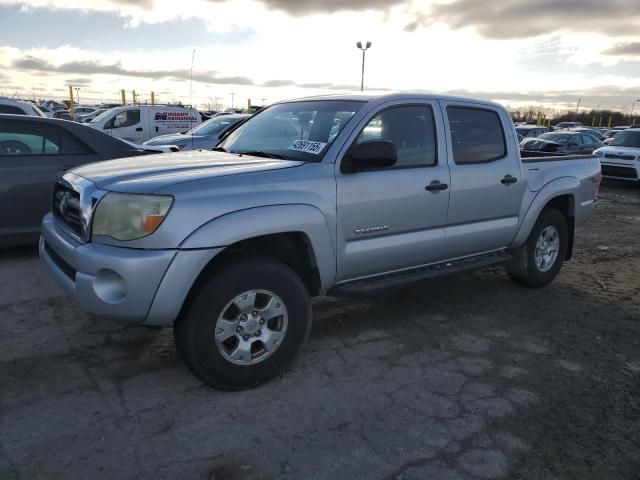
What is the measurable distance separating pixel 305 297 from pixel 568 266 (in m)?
4.45

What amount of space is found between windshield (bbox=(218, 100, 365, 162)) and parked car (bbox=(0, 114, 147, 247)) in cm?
244

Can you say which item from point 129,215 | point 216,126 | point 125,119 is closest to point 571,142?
point 216,126

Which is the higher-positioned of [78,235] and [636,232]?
[78,235]

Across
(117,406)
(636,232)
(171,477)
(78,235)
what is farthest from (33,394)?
(636,232)

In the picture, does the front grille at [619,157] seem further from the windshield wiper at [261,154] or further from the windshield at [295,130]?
the windshield wiper at [261,154]

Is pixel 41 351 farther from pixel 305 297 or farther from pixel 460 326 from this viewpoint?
pixel 460 326

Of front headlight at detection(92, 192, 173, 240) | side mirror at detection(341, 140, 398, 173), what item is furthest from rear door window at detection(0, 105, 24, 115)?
side mirror at detection(341, 140, 398, 173)

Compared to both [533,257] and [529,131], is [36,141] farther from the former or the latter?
[529,131]

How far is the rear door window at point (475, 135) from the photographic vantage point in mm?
4312

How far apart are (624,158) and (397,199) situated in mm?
13067

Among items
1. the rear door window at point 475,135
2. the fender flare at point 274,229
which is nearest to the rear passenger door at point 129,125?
the rear door window at point 475,135

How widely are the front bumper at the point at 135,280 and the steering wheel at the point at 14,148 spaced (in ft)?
11.4

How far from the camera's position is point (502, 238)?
4754mm

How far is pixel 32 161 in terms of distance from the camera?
5727 millimetres
